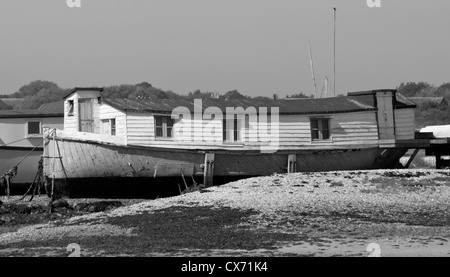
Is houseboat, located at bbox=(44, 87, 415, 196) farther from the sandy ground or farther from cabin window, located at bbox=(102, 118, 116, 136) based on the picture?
the sandy ground

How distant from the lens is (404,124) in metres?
39.9

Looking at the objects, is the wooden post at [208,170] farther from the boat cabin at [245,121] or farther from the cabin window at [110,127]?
the cabin window at [110,127]

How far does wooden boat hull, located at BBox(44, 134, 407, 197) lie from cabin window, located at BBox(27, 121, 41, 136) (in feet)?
36.1

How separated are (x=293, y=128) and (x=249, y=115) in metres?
1.88

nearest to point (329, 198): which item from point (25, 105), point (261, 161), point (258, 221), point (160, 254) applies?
point (258, 221)

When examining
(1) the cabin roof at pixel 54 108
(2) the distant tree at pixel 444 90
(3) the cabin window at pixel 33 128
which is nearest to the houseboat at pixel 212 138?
(3) the cabin window at pixel 33 128

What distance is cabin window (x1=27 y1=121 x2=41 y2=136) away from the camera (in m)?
45.2

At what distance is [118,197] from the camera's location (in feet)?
113

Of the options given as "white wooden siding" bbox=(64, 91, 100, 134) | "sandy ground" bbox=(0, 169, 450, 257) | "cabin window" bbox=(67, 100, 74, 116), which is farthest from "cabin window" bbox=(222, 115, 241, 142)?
"cabin window" bbox=(67, 100, 74, 116)

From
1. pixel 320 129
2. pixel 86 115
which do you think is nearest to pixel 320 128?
pixel 320 129

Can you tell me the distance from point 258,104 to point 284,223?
15904mm

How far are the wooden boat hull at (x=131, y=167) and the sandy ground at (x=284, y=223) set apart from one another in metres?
3.13
